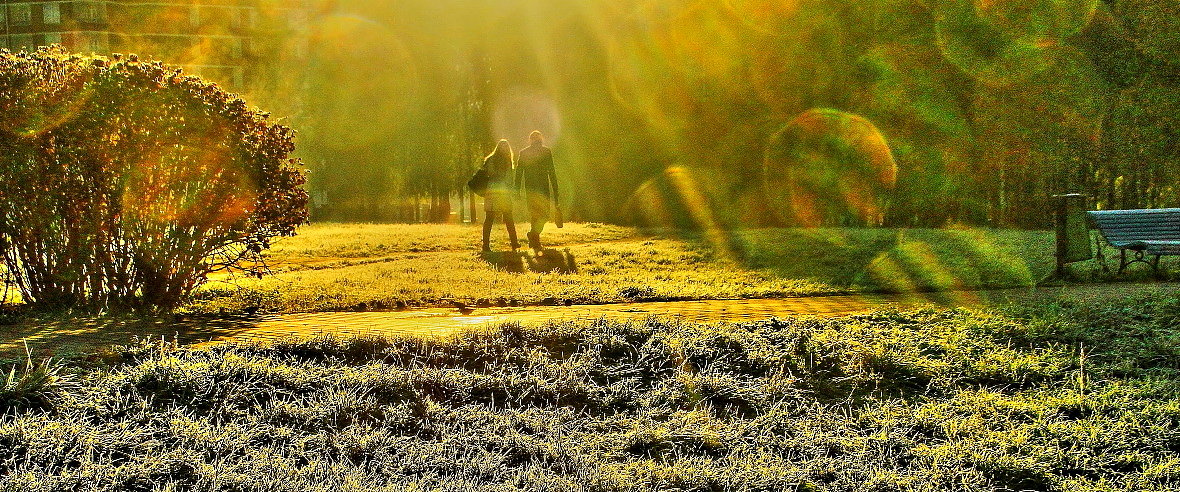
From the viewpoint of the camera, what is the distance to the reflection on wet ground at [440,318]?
6.45 m

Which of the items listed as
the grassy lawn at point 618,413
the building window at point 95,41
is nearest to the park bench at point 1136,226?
the grassy lawn at point 618,413

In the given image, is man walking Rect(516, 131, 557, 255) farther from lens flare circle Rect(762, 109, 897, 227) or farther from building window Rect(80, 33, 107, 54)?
building window Rect(80, 33, 107, 54)

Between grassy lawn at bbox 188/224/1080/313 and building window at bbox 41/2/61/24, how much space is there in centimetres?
6747

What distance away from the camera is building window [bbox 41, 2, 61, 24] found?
74.3 metres

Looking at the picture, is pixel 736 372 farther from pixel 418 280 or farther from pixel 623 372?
pixel 418 280

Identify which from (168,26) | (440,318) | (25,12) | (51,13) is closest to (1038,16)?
(440,318)

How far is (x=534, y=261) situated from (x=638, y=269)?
66.9 inches

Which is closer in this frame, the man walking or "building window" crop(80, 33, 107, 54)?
the man walking

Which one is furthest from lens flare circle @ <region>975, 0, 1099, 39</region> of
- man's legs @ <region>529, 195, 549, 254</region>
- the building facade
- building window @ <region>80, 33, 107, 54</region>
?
building window @ <region>80, 33, 107, 54</region>

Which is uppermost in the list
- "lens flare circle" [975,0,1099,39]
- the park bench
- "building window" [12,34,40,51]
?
"building window" [12,34,40,51]

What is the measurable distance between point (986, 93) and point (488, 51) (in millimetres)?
14631

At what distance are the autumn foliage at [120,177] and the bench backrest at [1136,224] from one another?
27.5ft

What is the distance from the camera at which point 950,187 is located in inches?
848

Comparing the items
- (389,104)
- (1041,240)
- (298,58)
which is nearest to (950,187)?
(1041,240)
